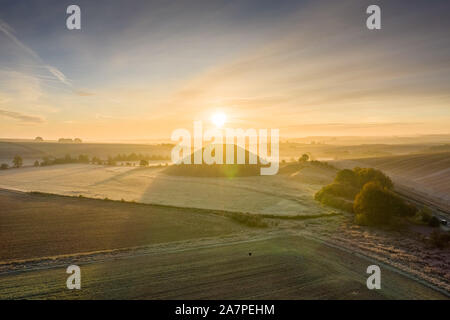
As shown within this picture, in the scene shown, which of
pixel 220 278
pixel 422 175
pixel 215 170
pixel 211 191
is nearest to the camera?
pixel 220 278

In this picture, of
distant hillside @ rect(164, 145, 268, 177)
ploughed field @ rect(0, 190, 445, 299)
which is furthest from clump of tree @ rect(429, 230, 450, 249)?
distant hillside @ rect(164, 145, 268, 177)

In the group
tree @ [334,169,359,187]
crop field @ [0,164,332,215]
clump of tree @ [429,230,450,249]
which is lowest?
clump of tree @ [429,230,450,249]

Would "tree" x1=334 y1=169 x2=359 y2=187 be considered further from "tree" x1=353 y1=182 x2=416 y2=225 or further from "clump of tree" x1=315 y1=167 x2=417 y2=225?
"tree" x1=353 y1=182 x2=416 y2=225

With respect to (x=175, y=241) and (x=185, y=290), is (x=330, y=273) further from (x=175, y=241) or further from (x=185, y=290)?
(x=175, y=241)

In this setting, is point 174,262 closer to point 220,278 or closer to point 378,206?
point 220,278

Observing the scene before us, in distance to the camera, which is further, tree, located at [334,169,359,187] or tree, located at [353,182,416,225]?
tree, located at [334,169,359,187]

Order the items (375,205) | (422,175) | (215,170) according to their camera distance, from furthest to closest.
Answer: (215,170) < (422,175) < (375,205)

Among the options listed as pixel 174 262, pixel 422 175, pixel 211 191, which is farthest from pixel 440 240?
pixel 422 175
